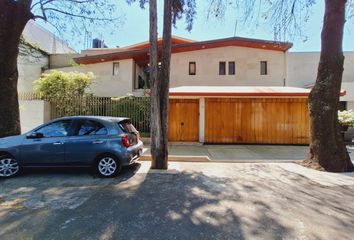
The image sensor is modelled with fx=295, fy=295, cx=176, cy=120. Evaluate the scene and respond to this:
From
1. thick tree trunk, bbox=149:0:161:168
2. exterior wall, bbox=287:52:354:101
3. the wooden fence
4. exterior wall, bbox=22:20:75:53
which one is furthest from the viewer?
exterior wall, bbox=287:52:354:101

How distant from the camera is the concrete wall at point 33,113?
623 inches

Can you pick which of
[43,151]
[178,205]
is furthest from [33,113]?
[178,205]

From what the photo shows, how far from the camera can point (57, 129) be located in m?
8.27

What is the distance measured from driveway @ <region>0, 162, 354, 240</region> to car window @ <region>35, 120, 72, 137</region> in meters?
1.16

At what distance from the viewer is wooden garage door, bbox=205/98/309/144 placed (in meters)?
14.9

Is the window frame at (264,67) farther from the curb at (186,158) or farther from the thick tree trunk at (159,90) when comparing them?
the thick tree trunk at (159,90)

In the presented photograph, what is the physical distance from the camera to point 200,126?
1509 cm

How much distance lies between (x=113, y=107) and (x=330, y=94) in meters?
10.6

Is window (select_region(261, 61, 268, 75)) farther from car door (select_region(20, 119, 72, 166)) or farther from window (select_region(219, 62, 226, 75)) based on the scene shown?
car door (select_region(20, 119, 72, 166))

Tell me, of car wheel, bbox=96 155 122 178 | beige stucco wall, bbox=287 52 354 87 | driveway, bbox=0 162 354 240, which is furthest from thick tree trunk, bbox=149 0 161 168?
beige stucco wall, bbox=287 52 354 87

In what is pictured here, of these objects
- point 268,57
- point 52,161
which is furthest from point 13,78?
point 268,57

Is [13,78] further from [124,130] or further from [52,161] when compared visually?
[124,130]

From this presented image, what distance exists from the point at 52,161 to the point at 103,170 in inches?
55.7

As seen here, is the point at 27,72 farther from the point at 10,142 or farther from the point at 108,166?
A: the point at 108,166
